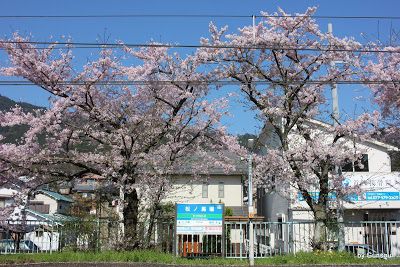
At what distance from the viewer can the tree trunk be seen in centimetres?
1583

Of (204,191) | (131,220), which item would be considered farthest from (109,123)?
(204,191)

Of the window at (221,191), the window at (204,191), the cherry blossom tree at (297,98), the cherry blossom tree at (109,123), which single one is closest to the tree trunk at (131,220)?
the cherry blossom tree at (109,123)

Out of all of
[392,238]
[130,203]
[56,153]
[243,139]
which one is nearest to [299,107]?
[243,139]

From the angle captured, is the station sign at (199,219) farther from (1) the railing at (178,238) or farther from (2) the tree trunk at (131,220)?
(2) the tree trunk at (131,220)

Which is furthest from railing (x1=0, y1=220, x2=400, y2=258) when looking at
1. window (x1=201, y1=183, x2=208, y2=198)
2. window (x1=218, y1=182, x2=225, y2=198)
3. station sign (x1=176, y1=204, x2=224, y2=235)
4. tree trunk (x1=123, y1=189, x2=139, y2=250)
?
window (x1=218, y1=182, x2=225, y2=198)

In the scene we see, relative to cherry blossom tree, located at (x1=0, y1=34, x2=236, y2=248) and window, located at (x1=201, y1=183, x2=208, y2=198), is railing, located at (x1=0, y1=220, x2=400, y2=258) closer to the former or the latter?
cherry blossom tree, located at (x1=0, y1=34, x2=236, y2=248)

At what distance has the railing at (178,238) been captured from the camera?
15.7 m

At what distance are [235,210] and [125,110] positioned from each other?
75.9ft

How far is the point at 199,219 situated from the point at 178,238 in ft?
3.30

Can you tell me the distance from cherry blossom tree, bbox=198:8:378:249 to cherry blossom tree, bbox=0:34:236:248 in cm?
195

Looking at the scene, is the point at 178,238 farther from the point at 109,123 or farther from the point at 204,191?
the point at 204,191

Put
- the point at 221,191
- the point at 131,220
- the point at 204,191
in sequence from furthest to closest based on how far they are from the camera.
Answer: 1. the point at 221,191
2. the point at 204,191
3. the point at 131,220

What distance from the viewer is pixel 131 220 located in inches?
645

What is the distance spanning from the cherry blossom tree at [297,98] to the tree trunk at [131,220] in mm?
5812
